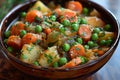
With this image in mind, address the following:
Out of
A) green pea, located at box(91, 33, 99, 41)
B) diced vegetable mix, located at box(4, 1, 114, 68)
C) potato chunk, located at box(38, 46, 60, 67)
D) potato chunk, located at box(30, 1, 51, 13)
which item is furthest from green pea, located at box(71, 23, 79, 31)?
potato chunk, located at box(30, 1, 51, 13)

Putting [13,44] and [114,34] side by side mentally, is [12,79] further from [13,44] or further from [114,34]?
[114,34]

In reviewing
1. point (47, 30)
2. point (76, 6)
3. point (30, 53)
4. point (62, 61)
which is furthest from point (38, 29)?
point (76, 6)

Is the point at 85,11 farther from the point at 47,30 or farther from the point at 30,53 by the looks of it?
the point at 30,53

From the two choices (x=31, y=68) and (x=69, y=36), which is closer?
(x=31, y=68)

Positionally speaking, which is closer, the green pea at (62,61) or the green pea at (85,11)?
the green pea at (62,61)

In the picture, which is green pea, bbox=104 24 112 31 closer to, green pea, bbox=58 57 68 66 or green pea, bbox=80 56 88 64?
green pea, bbox=80 56 88 64

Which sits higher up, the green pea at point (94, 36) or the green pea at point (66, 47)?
the green pea at point (94, 36)

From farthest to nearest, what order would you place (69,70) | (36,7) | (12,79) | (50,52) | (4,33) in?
(36,7) < (4,33) < (12,79) < (50,52) < (69,70)

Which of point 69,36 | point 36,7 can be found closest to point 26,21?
point 36,7

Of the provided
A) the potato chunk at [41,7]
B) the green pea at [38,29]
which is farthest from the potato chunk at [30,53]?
the potato chunk at [41,7]

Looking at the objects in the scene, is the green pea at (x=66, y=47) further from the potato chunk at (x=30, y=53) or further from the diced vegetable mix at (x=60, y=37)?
the potato chunk at (x=30, y=53)
